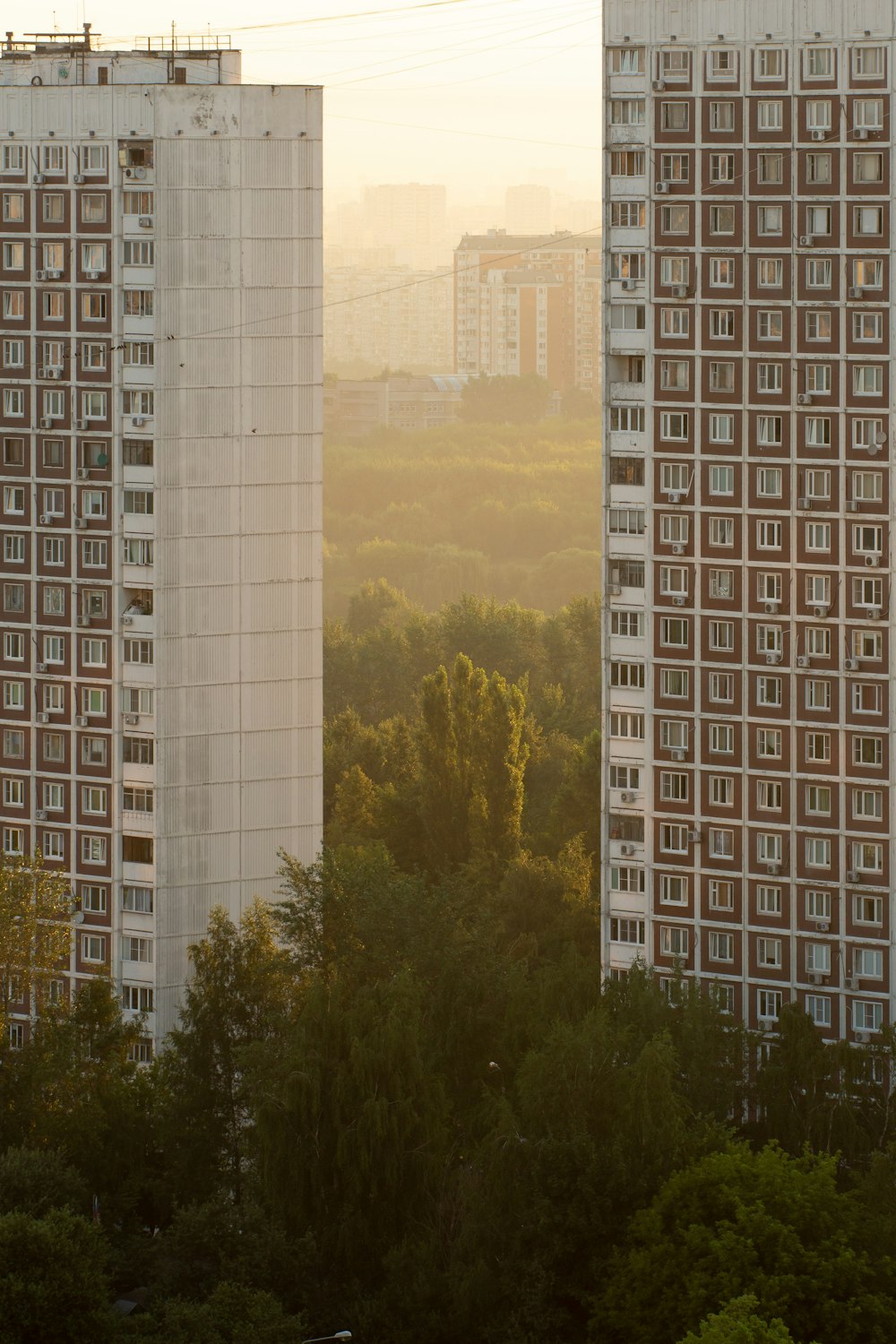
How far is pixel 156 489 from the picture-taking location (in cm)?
5353

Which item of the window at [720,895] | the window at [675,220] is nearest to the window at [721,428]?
the window at [675,220]

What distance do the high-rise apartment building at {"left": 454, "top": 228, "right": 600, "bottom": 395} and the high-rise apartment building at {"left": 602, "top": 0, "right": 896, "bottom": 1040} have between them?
3932 inches

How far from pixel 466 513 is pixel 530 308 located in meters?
14.5

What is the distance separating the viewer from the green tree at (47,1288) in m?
36.1

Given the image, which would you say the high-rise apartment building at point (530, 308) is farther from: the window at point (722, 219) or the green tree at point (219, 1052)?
the green tree at point (219, 1052)

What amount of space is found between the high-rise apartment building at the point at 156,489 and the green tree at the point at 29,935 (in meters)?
2.17

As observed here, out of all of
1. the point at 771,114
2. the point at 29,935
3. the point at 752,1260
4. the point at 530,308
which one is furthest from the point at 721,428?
the point at 530,308

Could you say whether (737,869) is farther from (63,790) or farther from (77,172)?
(77,172)

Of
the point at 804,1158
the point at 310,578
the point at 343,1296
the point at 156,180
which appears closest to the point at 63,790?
the point at 310,578

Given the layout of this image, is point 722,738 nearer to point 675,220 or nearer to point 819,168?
point 675,220

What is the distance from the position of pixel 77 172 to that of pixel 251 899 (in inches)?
667

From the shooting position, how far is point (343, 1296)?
40.7 m

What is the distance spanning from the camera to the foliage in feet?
471

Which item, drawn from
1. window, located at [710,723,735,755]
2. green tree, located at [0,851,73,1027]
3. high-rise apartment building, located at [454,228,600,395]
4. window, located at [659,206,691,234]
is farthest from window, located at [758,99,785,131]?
high-rise apartment building, located at [454,228,600,395]
